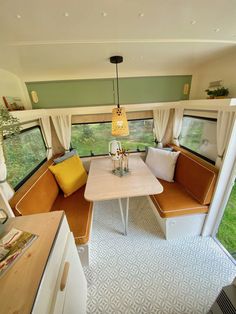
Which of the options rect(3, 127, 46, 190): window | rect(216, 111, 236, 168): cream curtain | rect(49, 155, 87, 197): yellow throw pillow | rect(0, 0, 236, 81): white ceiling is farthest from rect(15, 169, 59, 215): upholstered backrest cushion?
rect(216, 111, 236, 168): cream curtain

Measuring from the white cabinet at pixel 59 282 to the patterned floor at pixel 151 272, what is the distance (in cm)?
53

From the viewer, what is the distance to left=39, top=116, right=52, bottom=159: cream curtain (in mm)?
2295

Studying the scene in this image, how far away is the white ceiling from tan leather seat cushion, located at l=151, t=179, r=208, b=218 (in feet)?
5.91

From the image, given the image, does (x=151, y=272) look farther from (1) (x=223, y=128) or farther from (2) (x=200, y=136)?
(2) (x=200, y=136)

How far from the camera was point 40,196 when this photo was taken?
1.64 metres

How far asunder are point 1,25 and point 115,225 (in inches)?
97.0

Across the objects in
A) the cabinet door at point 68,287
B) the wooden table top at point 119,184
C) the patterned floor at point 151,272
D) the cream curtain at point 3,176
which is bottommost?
the patterned floor at point 151,272

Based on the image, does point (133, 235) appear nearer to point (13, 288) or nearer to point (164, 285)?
point (164, 285)

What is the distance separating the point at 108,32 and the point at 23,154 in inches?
70.3

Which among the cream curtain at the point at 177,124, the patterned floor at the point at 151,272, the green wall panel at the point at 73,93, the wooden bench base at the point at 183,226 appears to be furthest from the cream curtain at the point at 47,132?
the cream curtain at the point at 177,124

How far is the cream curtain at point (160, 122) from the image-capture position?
2.60 m

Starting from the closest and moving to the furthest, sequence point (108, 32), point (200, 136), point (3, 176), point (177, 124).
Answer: point (108, 32) → point (3, 176) → point (200, 136) → point (177, 124)

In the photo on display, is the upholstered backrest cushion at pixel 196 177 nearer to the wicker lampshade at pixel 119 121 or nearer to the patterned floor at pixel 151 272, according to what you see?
the patterned floor at pixel 151 272

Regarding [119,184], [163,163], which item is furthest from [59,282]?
[163,163]
